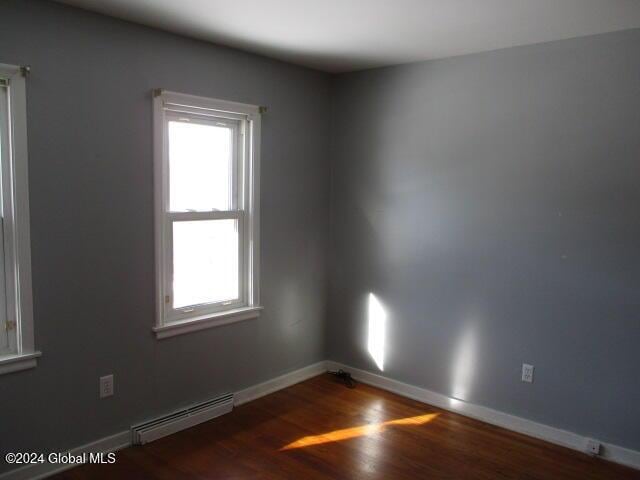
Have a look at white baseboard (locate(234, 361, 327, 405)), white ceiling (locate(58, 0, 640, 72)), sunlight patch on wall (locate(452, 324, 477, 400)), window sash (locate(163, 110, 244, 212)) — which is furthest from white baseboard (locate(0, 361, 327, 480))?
white ceiling (locate(58, 0, 640, 72))

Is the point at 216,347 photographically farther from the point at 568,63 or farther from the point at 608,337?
the point at 568,63

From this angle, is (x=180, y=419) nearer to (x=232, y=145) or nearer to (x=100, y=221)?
(x=100, y=221)

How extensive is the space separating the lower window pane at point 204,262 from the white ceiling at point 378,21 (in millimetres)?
1174

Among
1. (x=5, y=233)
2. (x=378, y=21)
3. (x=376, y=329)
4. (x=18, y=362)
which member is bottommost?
(x=376, y=329)

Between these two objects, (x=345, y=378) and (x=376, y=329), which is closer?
(x=376, y=329)

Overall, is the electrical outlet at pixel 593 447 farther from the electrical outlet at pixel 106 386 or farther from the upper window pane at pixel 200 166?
the electrical outlet at pixel 106 386

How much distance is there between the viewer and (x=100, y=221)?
2.77 m

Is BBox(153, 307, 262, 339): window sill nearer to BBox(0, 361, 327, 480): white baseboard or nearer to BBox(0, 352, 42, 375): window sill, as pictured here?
BBox(0, 361, 327, 480): white baseboard

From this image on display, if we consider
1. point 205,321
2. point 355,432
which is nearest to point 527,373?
point 355,432

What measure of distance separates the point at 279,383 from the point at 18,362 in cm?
187

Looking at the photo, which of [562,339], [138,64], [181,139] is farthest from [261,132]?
[562,339]

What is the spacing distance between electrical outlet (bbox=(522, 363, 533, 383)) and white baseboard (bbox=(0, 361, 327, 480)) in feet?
5.35

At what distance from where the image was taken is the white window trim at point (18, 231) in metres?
2.42

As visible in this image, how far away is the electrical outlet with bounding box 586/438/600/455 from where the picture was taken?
297 cm
